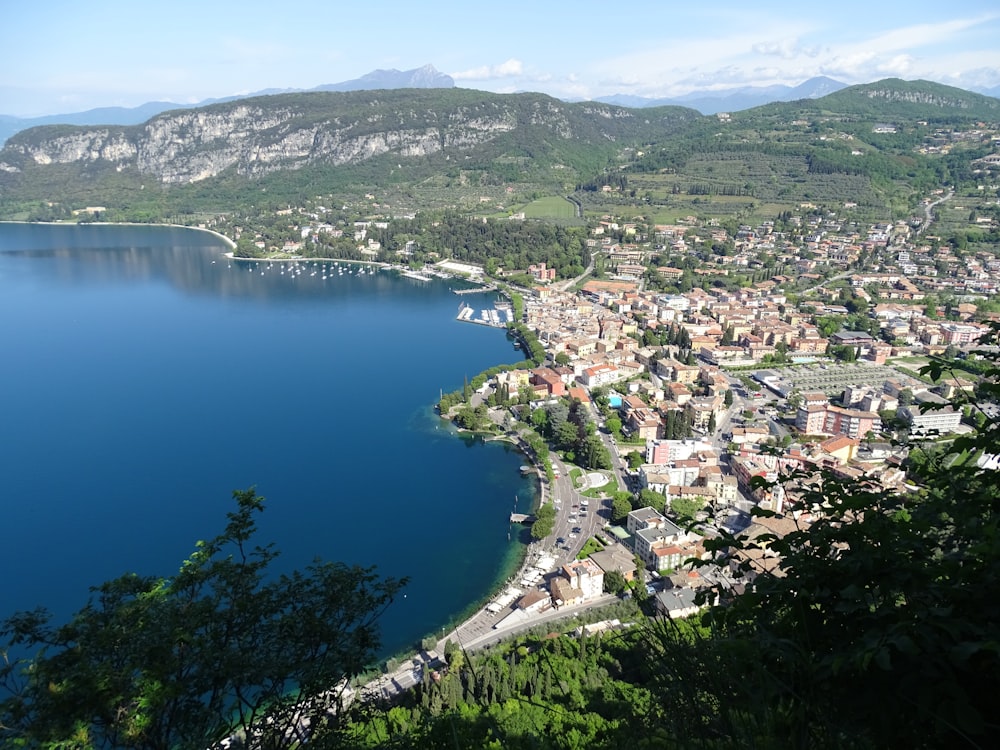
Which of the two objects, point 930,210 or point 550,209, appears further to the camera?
point 550,209

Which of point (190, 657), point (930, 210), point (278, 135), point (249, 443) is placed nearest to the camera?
point (190, 657)

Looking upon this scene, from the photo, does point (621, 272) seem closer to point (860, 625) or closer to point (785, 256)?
point (785, 256)

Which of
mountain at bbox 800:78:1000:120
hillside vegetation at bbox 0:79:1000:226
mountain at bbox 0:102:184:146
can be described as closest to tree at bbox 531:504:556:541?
hillside vegetation at bbox 0:79:1000:226

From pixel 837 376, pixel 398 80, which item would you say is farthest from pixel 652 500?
pixel 398 80

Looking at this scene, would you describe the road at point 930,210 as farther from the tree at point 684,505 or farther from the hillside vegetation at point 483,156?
the tree at point 684,505

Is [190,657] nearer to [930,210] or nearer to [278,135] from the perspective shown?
[930,210]

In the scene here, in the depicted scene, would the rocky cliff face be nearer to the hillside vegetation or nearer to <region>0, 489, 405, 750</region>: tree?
the hillside vegetation
